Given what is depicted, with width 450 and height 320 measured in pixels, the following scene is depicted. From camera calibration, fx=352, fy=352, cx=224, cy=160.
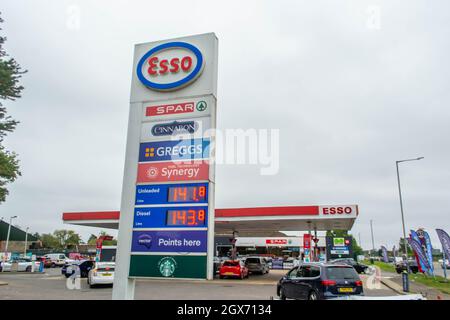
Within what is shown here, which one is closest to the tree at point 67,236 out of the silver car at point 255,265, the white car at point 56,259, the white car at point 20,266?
the white car at point 56,259

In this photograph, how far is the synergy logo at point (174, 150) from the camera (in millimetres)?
8414

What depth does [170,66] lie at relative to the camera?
9.55 m

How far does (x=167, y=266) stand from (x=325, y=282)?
23.5ft

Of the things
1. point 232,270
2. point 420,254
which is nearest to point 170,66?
point 232,270

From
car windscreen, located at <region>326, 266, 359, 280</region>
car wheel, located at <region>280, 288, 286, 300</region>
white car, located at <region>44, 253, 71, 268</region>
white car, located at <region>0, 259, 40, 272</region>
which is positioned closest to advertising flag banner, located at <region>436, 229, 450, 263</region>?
car windscreen, located at <region>326, 266, 359, 280</region>

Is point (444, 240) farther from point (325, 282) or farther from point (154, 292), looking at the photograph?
point (154, 292)

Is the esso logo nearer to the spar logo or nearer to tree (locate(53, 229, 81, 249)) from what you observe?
the spar logo

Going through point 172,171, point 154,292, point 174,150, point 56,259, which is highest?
point 174,150

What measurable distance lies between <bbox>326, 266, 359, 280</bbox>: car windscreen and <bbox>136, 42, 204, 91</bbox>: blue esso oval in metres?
8.75

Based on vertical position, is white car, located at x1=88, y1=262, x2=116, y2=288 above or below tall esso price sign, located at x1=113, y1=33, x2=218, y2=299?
below

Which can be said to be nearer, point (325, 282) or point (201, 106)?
point (201, 106)

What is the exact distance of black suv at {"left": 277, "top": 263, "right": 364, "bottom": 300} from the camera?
501 inches
